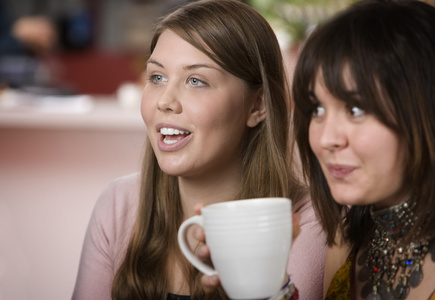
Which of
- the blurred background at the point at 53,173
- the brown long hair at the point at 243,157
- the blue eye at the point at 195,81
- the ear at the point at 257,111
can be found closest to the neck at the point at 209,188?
the brown long hair at the point at 243,157

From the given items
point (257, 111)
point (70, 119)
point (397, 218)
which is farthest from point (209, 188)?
point (70, 119)

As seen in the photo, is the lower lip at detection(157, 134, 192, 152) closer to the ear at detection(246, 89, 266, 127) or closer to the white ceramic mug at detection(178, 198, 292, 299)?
the ear at detection(246, 89, 266, 127)

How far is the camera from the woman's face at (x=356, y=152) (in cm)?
100

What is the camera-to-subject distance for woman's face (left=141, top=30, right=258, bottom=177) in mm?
1436

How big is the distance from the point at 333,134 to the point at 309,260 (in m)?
0.47

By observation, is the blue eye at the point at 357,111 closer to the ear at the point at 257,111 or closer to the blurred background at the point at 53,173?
the ear at the point at 257,111

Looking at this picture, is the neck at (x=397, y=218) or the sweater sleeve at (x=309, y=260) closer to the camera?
the neck at (x=397, y=218)

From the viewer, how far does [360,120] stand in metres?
1.00

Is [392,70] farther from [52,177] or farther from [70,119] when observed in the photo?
[52,177]

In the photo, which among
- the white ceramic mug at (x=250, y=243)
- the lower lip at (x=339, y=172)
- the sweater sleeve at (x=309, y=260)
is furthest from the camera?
the sweater sleeve at (x=309, y=260)

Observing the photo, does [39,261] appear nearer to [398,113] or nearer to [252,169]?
[252,169]

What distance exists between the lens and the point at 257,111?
161 cm

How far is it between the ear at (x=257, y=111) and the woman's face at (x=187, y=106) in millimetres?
75

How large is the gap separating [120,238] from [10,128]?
1.39 m
